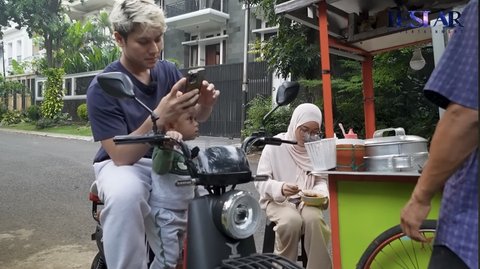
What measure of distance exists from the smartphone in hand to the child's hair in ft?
1.58

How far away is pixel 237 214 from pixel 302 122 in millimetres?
1520

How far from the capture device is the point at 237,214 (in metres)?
1.69

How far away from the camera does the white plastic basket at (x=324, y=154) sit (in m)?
2.57

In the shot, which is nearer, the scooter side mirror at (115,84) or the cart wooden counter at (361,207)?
the scooter side mirror at (115,84)

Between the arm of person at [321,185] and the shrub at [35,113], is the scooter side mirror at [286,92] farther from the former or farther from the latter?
the shrub at [35,113]

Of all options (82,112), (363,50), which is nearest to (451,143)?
(363,50)

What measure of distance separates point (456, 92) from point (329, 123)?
162cm

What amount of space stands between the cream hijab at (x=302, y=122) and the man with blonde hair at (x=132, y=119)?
3.17 feet

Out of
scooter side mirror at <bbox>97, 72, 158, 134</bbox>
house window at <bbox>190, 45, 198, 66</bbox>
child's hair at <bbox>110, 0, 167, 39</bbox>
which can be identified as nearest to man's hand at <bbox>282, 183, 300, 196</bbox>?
child's hair at <bbox>110, 0, 167, 39</bbox>

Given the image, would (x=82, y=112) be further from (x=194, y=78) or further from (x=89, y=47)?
(x=194, y=78)

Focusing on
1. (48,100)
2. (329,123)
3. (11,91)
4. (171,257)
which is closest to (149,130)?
(171,257)

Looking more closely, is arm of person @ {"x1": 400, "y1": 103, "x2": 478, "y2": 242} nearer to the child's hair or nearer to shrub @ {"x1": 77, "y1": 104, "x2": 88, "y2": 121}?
the child's hair

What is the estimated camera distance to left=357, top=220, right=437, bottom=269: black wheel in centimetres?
242

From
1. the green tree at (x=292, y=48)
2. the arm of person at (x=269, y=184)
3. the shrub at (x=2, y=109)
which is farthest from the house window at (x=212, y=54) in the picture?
the arm of person at (x=269, y=184)
